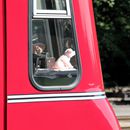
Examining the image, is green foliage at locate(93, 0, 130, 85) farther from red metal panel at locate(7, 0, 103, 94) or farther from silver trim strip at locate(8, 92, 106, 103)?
silver trim strip at locate(8, 92, 106, 103)

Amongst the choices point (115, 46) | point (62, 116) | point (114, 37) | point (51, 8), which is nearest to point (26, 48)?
point (51, 8)

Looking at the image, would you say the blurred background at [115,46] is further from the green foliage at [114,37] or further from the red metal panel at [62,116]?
the red metal panel at [62,116]

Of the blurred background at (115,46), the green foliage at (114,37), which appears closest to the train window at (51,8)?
the blurred background at (115,46)

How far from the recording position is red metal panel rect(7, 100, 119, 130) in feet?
12.2

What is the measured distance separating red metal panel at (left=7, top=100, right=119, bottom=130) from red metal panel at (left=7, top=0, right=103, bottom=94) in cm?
12

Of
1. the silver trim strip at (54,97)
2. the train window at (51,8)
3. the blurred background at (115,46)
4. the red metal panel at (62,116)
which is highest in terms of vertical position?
Result: the blurred background at (115,46)

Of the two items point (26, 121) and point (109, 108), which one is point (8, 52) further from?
point (109, 108)

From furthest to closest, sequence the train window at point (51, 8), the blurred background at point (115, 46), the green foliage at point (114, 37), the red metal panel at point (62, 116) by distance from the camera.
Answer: the green foliage at point (114, 37) < the blurred background at point (115, 46) < the train window at point (51, 8) < the red metal panel at point (62, 116)

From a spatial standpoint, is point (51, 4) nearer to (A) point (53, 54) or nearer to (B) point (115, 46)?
(A) point (53, 54)

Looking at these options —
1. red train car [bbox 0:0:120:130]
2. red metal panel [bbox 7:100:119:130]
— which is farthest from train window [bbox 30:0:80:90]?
red metal panel [bbox 7:100:119:130]

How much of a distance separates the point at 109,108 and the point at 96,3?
57.0 ft

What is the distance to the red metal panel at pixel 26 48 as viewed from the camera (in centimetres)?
377

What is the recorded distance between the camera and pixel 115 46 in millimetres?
25609

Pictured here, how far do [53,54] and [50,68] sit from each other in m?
0.11
